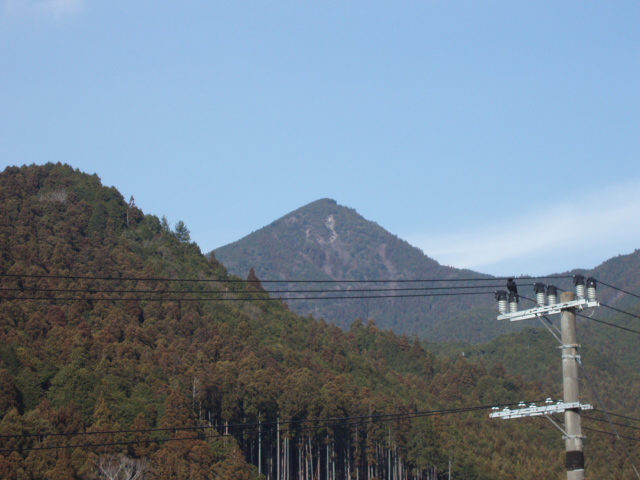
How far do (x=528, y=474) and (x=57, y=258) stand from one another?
70.3 meters

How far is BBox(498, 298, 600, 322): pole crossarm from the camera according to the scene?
74.0 ft

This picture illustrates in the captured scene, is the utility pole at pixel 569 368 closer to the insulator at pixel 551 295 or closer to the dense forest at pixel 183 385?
the insulator at pixel 551 295

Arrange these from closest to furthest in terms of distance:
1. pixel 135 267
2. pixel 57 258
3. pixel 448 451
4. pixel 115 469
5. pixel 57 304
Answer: pixel 115 469 < pixel 448 451 < pixel 57 304 < pixel 57 258 < pixel 135 267

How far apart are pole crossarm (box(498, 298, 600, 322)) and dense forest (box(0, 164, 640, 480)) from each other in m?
18.4

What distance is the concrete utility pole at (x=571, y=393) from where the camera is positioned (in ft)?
71.4

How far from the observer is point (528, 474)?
92312 millimetres

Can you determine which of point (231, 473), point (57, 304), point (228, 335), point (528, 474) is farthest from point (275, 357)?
point (231, 473)

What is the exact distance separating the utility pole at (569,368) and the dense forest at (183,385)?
61.5ft

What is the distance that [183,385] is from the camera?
8388cm

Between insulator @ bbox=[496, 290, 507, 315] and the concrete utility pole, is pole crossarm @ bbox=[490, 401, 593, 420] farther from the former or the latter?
insulator @ bbox=[496, 290, 507, 315]

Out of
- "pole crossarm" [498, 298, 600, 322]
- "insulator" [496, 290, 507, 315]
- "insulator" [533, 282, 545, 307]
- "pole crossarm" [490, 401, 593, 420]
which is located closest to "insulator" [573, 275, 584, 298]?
"pole crossarm" [498, 298, 600, 322]

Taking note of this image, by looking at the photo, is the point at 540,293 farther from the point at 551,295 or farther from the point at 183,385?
the point at 183,385

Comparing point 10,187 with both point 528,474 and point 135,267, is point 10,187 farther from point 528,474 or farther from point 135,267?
point 528,474

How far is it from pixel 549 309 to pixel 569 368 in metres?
1.62
